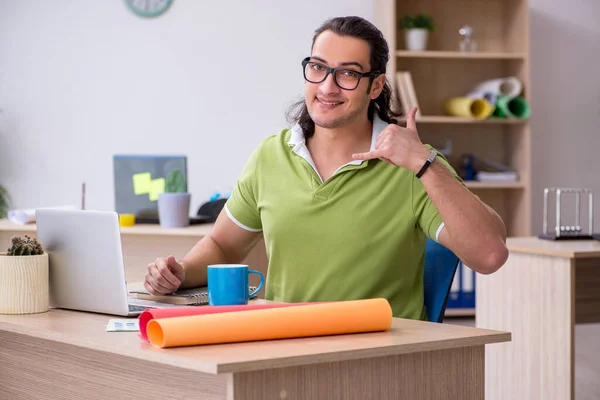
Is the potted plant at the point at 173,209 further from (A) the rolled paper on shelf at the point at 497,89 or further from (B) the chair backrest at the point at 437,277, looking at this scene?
(A) the rolled paper on shelf at the point at 497,89

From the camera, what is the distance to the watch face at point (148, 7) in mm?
5246

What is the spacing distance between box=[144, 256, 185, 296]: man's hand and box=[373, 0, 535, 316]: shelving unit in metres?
3.51

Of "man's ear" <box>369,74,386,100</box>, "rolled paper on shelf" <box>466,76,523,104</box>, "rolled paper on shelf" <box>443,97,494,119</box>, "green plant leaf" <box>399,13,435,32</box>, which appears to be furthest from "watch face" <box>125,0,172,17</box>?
"man's ear" <box>369,74,386,100</box>

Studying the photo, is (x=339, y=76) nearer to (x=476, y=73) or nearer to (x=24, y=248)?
(x=24, y=248)

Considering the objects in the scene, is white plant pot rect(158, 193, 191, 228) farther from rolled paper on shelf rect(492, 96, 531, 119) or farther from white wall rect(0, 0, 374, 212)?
rolled paper on shelf rect(492, 96, 531, 119)

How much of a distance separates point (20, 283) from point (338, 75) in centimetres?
85

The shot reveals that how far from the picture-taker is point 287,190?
2.09 m

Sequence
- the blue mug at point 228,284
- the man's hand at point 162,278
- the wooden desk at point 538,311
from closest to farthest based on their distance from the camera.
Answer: the blue mug at point 228,284
the man's hand at point 162,278
the wooden desk at point 538,311

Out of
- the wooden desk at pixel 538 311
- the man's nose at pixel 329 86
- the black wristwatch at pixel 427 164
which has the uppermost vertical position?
the man's nose at pixel 329 86

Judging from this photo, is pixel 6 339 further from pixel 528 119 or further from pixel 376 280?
pixel 528 119

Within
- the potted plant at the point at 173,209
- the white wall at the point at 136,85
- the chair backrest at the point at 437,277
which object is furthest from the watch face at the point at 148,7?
the chair backrest at the point at 437,277

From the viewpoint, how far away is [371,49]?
2.06 metres

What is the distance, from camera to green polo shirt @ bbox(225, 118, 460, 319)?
1974 mm

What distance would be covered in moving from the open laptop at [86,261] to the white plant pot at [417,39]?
3.60 m
